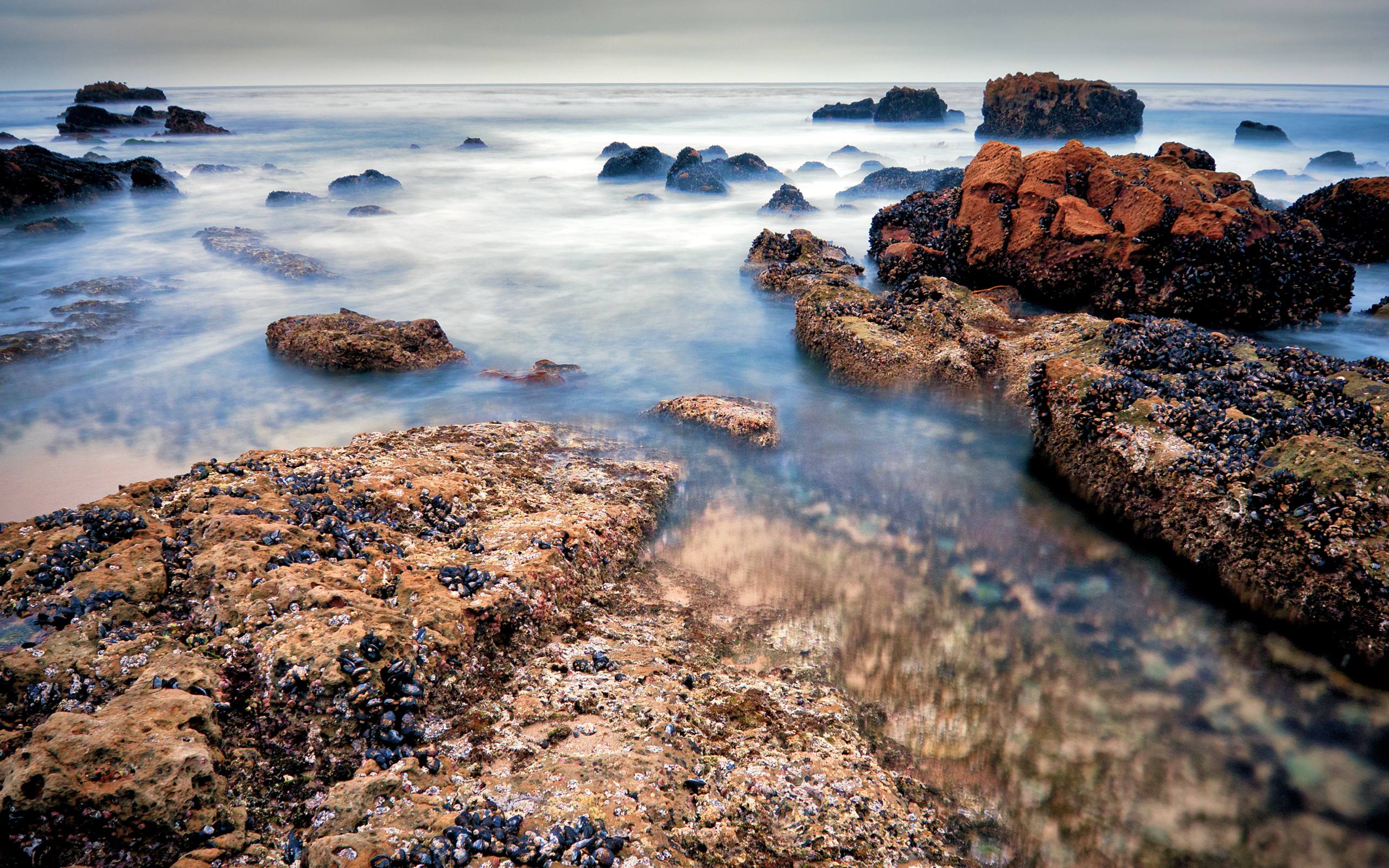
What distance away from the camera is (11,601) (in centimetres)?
498

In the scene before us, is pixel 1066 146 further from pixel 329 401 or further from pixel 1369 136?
pixel 1369 136

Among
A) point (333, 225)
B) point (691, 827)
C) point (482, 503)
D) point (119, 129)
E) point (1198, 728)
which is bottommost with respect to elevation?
point (1198, 728)

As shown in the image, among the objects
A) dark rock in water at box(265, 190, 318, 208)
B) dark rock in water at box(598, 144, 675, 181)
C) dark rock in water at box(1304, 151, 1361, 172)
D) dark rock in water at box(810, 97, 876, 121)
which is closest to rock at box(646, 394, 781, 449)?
dark rock in water at box(265, 190, 318, 208)

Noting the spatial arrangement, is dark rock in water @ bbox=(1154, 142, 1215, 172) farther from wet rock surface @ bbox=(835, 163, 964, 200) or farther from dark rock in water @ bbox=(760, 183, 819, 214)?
dark rock in water @ bbox=(760, 183, 819, 214)

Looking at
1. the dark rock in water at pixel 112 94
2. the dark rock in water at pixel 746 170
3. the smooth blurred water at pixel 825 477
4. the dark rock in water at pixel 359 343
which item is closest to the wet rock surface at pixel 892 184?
the smooth blurred water at pixel 825 477

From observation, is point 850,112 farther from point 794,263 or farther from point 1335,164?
point 794,263

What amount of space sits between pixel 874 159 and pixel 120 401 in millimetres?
41086

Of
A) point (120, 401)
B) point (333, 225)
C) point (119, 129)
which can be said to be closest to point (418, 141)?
point (119, 129)

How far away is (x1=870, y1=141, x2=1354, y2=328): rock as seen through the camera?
12977 mm

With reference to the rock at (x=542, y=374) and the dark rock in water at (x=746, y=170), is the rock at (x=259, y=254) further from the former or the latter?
the dark rock in water at (x=746, y=170)

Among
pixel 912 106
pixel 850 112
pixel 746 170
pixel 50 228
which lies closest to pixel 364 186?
pixel 50 228

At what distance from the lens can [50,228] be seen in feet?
73.8

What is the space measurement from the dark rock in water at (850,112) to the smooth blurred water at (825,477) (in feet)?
168

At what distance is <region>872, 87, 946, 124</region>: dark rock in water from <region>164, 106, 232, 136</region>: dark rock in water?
2418 inches
